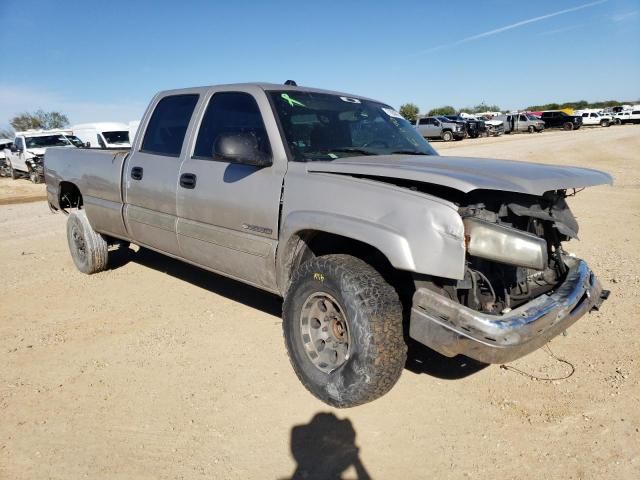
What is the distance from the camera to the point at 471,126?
38312mm

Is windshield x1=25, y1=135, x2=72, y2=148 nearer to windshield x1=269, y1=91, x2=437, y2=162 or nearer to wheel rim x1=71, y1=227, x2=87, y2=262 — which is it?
wheel rim x1=71, y1=227, x2=87, y2=262

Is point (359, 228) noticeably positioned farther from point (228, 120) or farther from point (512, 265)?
point (228, 120)

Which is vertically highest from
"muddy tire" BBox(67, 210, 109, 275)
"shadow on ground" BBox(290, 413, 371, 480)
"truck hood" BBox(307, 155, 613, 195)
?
"truck hood" BBox(307, 155, 613, 195)

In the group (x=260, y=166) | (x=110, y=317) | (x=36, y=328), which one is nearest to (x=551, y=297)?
(x=260, y=166)

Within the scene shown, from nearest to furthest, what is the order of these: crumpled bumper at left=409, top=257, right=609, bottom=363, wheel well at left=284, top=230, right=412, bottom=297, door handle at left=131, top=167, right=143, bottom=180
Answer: crumpled bumper at left=409, top=257, right=609, bottom=363
wheel well at left=284, top=230, right=412, bottom=297
door handle at left=131, top=167, right=143, bottom=180

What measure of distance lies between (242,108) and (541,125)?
4687cm

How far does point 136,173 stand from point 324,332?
2.61 m

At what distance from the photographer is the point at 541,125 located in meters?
45.1

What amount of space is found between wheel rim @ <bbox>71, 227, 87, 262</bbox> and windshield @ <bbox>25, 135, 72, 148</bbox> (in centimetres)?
1617

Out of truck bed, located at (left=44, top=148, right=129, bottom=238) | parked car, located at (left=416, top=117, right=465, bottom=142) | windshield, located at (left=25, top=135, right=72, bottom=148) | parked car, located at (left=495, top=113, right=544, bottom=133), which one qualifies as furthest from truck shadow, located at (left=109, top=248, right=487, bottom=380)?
parked car, located at (left=495, top=113, right=544, bottom=133)

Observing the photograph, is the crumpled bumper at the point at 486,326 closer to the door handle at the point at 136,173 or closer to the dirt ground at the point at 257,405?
the dirt ground at the point at 257,405

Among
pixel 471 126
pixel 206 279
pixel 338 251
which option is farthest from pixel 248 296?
pixel 471 126

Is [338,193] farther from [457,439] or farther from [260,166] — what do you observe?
[457,439]

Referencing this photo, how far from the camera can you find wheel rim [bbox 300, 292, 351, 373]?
10.1ft
